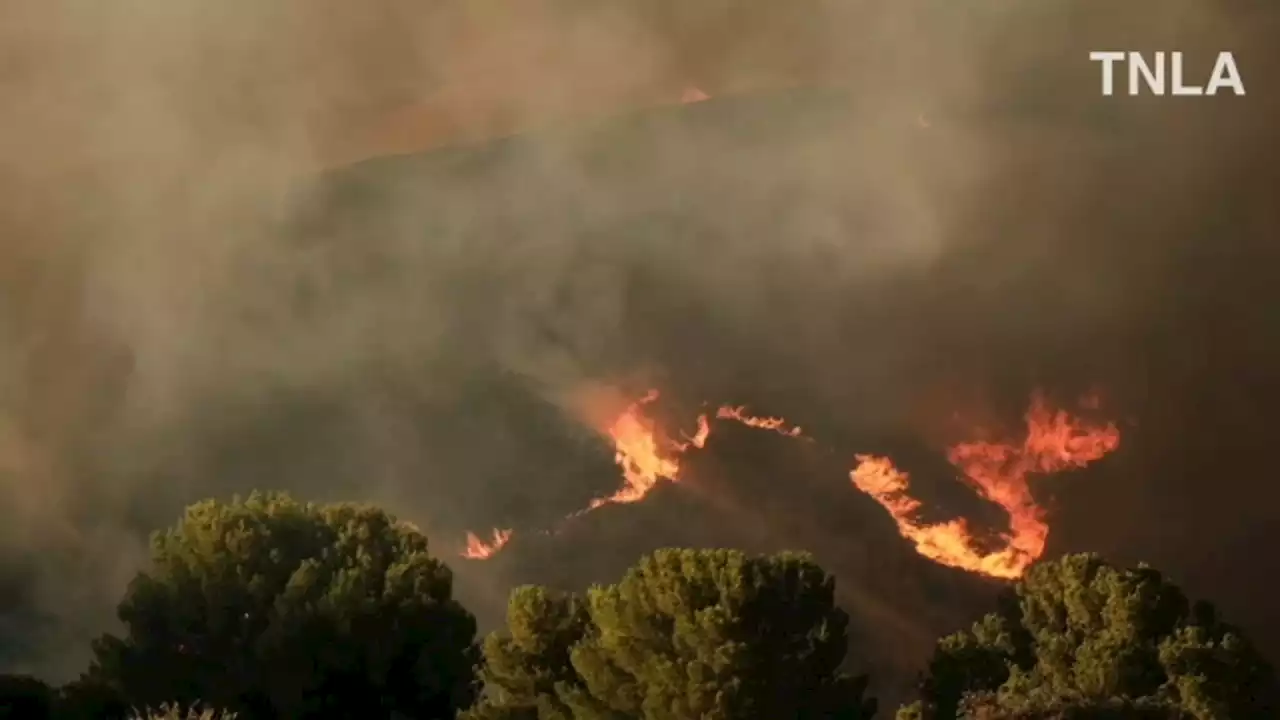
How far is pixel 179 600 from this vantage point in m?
30.1

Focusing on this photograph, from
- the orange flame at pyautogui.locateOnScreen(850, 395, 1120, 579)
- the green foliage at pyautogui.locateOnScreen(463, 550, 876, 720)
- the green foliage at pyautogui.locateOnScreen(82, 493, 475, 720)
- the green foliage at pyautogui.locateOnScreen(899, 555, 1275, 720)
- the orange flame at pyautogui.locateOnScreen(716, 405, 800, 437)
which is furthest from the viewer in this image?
the orange flame at pyautogui.locateOnScreen(716, 405, 800, 437)

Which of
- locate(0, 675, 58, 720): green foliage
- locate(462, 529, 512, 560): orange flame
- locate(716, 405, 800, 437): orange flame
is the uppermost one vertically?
locate(716, 405, 800, 437): orange flame

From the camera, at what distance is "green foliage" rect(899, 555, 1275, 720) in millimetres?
28156

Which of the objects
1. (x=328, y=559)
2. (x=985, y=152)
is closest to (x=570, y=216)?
(x=985, y=152)

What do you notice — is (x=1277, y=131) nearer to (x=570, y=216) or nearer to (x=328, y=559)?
(x=570, y=216)

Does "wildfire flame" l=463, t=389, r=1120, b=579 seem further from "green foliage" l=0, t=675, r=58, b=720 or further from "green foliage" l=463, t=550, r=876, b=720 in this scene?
"green foliage" l=0, t=675, r=58, b=720

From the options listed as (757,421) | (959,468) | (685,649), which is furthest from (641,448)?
(685,649)

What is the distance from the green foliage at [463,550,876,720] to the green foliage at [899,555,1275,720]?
239cm

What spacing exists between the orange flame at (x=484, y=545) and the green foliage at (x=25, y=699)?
1901 centimetres

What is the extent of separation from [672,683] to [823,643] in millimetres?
3231

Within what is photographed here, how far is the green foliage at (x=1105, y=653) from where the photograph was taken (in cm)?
2816

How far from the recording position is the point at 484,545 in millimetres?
45875

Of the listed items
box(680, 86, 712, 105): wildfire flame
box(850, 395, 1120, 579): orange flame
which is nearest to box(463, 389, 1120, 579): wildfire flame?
box(850, 395, 1120, 579): orange flame

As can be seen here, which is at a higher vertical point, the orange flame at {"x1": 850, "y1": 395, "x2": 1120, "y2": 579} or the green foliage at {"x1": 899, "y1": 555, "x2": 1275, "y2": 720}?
the orange flame at {"x1": 850, "y1": 395, "x2": 1120, "y2": 579}
